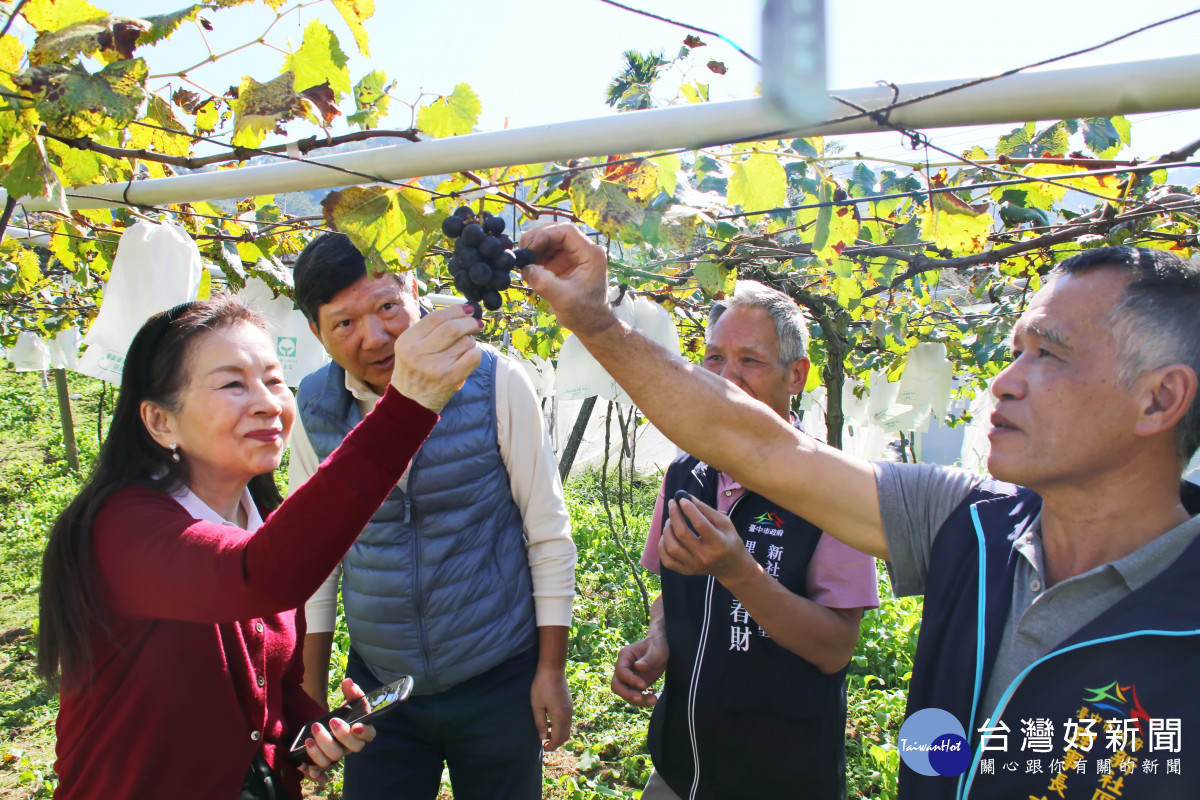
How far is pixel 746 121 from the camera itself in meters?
0.97

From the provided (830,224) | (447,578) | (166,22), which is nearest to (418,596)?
(447,578)

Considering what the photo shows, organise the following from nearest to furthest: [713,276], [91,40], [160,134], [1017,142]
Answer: [91,40] < [160,134] < [1017,142] < [713,276]

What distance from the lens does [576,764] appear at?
11.1 ft

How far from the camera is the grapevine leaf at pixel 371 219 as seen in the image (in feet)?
4.28

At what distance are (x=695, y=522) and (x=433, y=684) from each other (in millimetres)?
750

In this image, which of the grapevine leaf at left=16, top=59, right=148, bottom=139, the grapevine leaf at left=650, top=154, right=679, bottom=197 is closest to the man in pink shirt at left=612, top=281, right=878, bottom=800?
the grapevine leaf at left=650, top=154, right=679, bottom=197

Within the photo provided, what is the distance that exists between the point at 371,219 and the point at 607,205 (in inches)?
16.5

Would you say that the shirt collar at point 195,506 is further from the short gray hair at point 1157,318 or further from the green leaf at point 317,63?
the short gray hair at point 1157,318

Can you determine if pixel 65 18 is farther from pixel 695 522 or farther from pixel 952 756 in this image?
pixel 952 756

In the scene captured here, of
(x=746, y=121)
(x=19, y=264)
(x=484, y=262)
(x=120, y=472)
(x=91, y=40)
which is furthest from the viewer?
(x=19, y=264)

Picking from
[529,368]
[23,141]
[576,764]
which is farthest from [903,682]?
[529,368]

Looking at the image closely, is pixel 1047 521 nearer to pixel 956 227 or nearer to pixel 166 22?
pixel 956 227

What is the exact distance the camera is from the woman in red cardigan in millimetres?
1101

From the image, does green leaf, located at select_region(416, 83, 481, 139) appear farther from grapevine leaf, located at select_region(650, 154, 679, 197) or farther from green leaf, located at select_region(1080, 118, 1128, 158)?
green leaf, located at select_region(1080, 118, 1128, 158)
